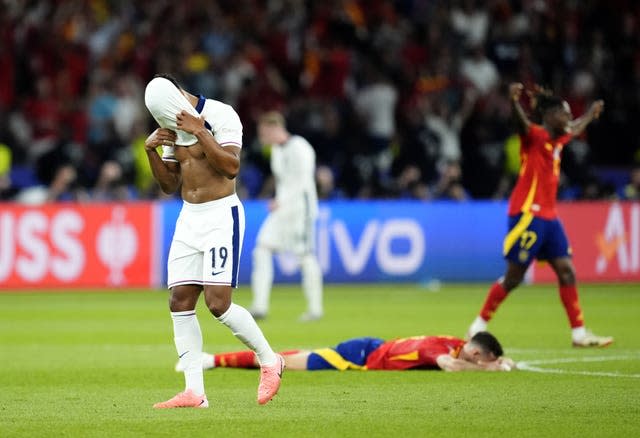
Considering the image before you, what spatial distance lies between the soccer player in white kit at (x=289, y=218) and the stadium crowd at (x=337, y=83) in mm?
6077

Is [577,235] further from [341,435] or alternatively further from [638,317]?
[341,435]

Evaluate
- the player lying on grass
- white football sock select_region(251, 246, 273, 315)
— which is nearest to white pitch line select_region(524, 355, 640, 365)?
the player lying on grass

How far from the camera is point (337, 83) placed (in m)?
26.6

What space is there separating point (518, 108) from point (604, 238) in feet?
35.5

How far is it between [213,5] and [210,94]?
8.99 feet

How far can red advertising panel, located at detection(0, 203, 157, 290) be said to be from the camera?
21.9 m

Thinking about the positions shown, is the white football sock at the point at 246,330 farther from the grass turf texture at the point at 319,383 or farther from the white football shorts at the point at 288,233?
the white football shorts at the point at 288,233

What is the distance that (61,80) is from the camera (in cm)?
2598

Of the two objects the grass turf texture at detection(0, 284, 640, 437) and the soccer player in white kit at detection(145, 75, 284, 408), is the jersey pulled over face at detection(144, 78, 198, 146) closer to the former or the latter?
the soccer player in white kit at detection(145, 75, 284, 408)

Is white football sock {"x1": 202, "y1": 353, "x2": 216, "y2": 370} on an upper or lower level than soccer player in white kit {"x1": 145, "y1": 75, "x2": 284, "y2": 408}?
lower

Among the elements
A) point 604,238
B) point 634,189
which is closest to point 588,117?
point 604,238

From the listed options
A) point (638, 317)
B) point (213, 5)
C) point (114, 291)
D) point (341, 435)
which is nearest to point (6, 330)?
point (114, 291)

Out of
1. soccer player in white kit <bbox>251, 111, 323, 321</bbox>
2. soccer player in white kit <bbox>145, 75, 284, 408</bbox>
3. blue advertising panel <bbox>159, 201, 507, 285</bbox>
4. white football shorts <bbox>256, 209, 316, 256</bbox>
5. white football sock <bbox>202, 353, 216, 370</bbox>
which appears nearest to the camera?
soccer player in white kit <bbox>145, 75, 284, 408</bbox>

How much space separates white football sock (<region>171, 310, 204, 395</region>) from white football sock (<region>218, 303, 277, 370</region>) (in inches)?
8.8
